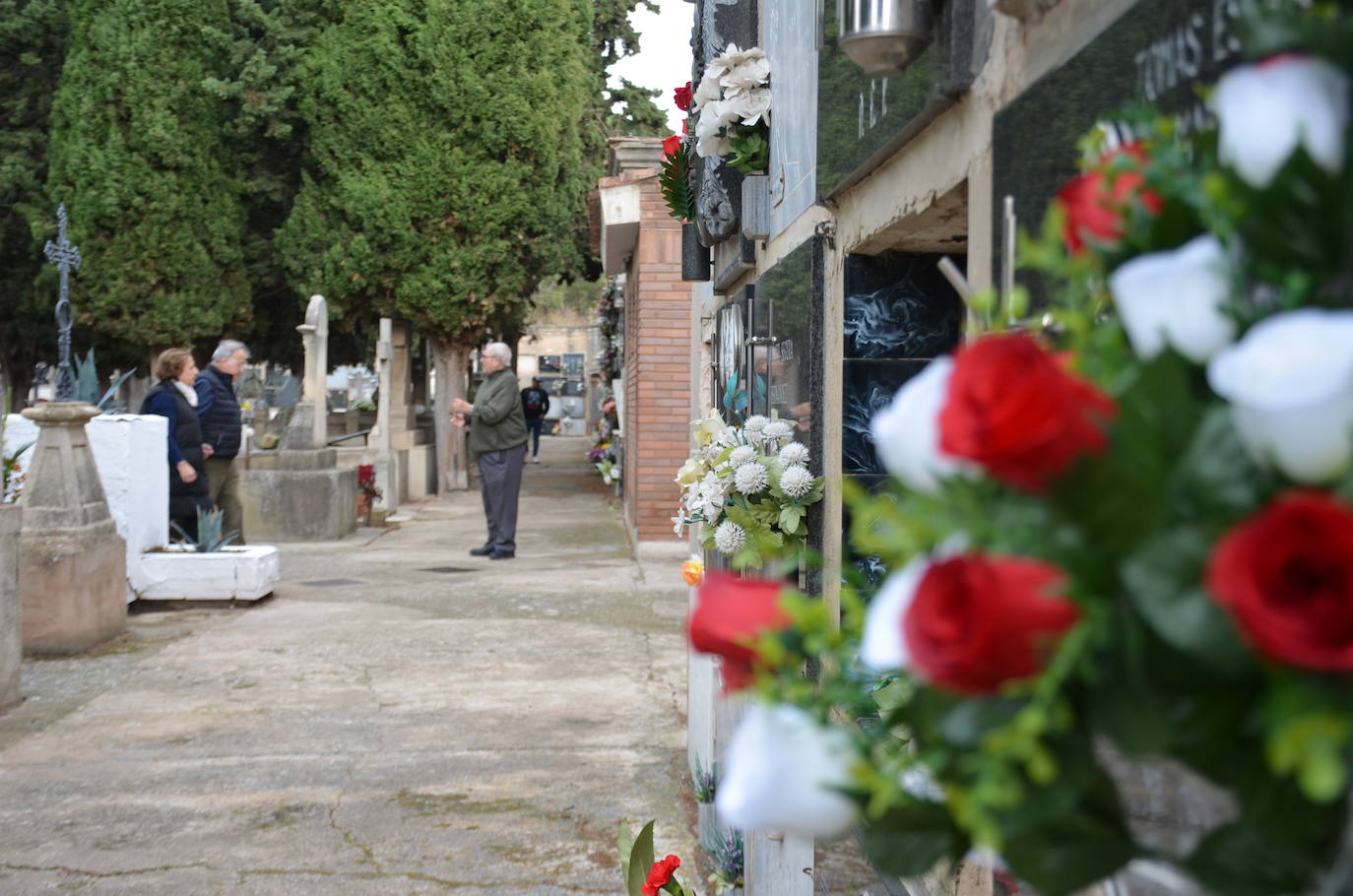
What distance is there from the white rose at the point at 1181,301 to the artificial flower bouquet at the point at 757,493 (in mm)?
2456

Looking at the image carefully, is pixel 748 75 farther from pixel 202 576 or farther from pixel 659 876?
pixel 202 576

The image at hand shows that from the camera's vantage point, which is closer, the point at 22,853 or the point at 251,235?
the point at 22,853

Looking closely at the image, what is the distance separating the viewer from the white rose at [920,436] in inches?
31.4

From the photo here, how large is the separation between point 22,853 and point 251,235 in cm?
2066

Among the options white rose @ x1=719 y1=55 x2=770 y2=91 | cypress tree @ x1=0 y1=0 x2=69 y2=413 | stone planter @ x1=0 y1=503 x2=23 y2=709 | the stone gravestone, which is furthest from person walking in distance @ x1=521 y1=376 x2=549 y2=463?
white rose @ x1=719 y1=55 x2=770 y2=91

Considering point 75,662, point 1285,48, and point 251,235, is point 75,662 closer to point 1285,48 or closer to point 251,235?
point 1285,48

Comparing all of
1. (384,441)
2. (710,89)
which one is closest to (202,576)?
(710,89)

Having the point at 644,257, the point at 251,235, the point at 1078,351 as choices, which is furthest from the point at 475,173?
the point at 1078,351

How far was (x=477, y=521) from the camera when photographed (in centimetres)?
1644

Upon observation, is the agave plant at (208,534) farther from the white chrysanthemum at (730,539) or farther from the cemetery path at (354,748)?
the white chrysanthemum at (730,539)

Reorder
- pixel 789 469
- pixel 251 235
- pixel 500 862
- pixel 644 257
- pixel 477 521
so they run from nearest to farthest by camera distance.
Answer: pixel 789 469 < pixel 500 862 < pixel 644 257 < pixel 477 521 < pixel 251 235

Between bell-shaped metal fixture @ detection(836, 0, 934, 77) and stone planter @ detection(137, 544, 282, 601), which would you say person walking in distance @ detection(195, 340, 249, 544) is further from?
bell-shaped metal fixture @ detection(836, 0, 934, 77)

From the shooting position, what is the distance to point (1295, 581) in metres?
0.66

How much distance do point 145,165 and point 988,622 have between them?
79.1ft
